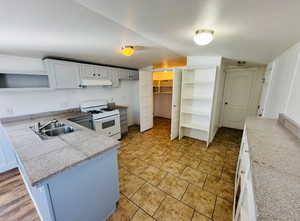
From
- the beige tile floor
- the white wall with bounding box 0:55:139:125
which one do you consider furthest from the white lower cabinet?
the white wall with bounding box 0:55:139:125

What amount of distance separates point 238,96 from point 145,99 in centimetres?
314

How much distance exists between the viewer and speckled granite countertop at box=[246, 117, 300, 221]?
1.78ft

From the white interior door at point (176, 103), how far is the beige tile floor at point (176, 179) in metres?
0.33

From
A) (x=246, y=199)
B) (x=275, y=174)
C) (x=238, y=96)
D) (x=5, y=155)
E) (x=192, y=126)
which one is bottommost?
(x=5, y=155)

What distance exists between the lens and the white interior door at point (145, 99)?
148 inches

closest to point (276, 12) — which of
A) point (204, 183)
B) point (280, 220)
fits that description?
point (280, 220)

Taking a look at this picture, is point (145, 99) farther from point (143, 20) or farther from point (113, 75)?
point (143, 20)

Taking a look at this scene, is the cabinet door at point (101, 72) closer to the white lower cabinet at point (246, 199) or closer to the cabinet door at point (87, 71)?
the cabinet door at point (87, 71)

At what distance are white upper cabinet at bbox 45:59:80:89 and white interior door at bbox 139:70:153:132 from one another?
1.67 m

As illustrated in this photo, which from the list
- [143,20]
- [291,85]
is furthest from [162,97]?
[143,20]

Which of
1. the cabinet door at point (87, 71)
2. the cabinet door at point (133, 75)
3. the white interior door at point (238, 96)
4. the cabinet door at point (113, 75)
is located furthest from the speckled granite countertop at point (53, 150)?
the white interior door at point (238, 96)

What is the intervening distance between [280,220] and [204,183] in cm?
169

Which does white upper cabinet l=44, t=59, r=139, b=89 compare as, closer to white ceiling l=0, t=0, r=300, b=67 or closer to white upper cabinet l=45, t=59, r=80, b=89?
white upper cabinet l=45, t=59, r=80, b=89

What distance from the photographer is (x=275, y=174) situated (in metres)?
0.77
